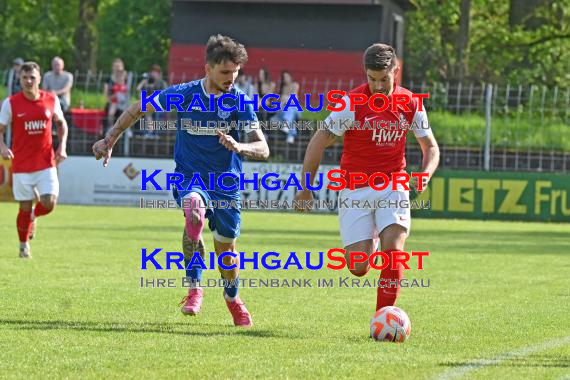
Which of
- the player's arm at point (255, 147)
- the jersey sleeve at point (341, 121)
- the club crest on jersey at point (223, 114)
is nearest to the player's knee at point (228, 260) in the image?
the player's arm at point (255, 147)

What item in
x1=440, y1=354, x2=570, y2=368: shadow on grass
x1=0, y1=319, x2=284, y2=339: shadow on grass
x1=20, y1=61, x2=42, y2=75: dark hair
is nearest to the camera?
x1=440, y1=354, x2=570, y2=368: shadow on grass

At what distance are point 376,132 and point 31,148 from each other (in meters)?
7.46

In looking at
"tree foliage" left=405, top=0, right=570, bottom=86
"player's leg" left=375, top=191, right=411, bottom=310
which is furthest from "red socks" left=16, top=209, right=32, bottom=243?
"tree foliage" left=405, top=0, right=570, bottom=86

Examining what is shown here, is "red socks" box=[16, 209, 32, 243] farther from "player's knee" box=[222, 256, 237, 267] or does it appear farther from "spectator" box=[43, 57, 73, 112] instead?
"spectator" box=[43, 57, 73, 112]

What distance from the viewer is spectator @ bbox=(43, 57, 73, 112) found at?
2673 centimetres

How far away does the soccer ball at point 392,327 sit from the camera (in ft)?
29.4

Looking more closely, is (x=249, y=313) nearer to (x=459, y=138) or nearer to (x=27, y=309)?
(x=27, y=309)

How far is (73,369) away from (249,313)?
9.91ft

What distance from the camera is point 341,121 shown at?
9.46 m

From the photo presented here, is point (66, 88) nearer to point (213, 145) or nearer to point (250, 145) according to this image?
point (213, 145)

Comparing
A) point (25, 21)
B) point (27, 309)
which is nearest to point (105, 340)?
point (27, 309)

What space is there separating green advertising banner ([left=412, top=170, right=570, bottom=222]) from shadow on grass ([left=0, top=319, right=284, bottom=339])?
16947 mm

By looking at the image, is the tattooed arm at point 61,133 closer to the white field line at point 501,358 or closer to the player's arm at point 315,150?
the player's arm at point 315,150

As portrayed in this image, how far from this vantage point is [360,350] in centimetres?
851
